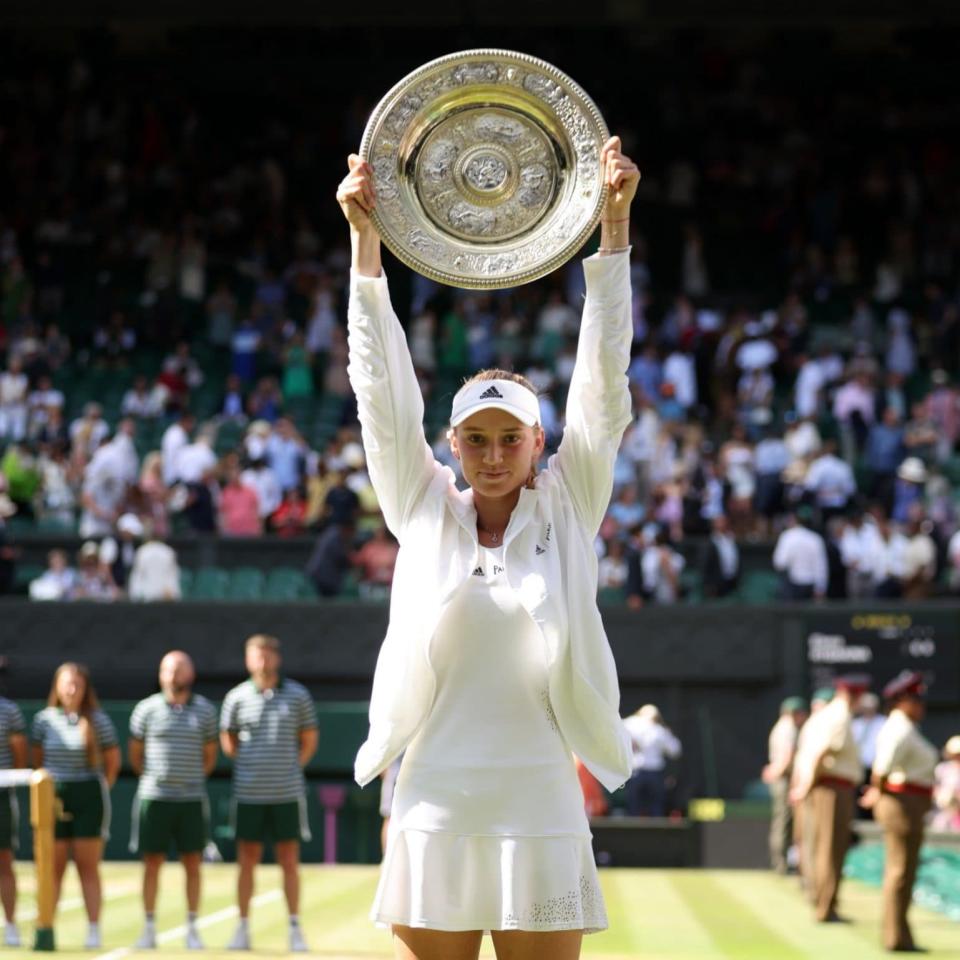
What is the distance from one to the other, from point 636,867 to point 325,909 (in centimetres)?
535

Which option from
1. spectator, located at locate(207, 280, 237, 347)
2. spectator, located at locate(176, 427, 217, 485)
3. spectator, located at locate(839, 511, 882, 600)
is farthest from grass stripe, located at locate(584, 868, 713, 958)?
spectator, located at locate(207, 280, 237, 347)

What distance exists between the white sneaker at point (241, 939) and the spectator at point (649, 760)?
7492mm

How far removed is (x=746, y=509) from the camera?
20.8 meters

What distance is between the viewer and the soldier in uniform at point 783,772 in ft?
57.3

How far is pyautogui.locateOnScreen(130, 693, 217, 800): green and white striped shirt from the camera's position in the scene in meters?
12.2

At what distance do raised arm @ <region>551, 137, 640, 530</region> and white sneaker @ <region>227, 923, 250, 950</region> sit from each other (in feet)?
26.0

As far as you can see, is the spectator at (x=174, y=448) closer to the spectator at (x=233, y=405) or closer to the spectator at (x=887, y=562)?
the spectator at (x=233, y=405)

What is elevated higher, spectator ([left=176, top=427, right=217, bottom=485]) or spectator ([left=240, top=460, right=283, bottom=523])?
spectator ([left=176, top=427, right=217, bottom=485])

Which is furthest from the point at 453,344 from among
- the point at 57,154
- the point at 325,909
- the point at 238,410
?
the point at 325,909

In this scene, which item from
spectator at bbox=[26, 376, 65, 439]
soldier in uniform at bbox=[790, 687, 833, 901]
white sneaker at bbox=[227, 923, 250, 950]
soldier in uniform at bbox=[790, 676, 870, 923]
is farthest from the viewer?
spectator at bbox=[26, 376, 65, 439]

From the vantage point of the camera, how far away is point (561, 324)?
24391 mm

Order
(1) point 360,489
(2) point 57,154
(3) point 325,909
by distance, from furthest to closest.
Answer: (2) point 57,154 → (1) point 360,489 → (3) point 325,909

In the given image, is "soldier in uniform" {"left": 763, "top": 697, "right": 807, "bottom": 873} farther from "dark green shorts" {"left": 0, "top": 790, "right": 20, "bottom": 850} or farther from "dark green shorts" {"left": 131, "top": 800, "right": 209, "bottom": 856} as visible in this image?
"dark green shorts" {"left": 0, "top": 790, "right": 20, "bottom": 850}

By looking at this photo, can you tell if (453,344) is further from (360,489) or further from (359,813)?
(359,813)
